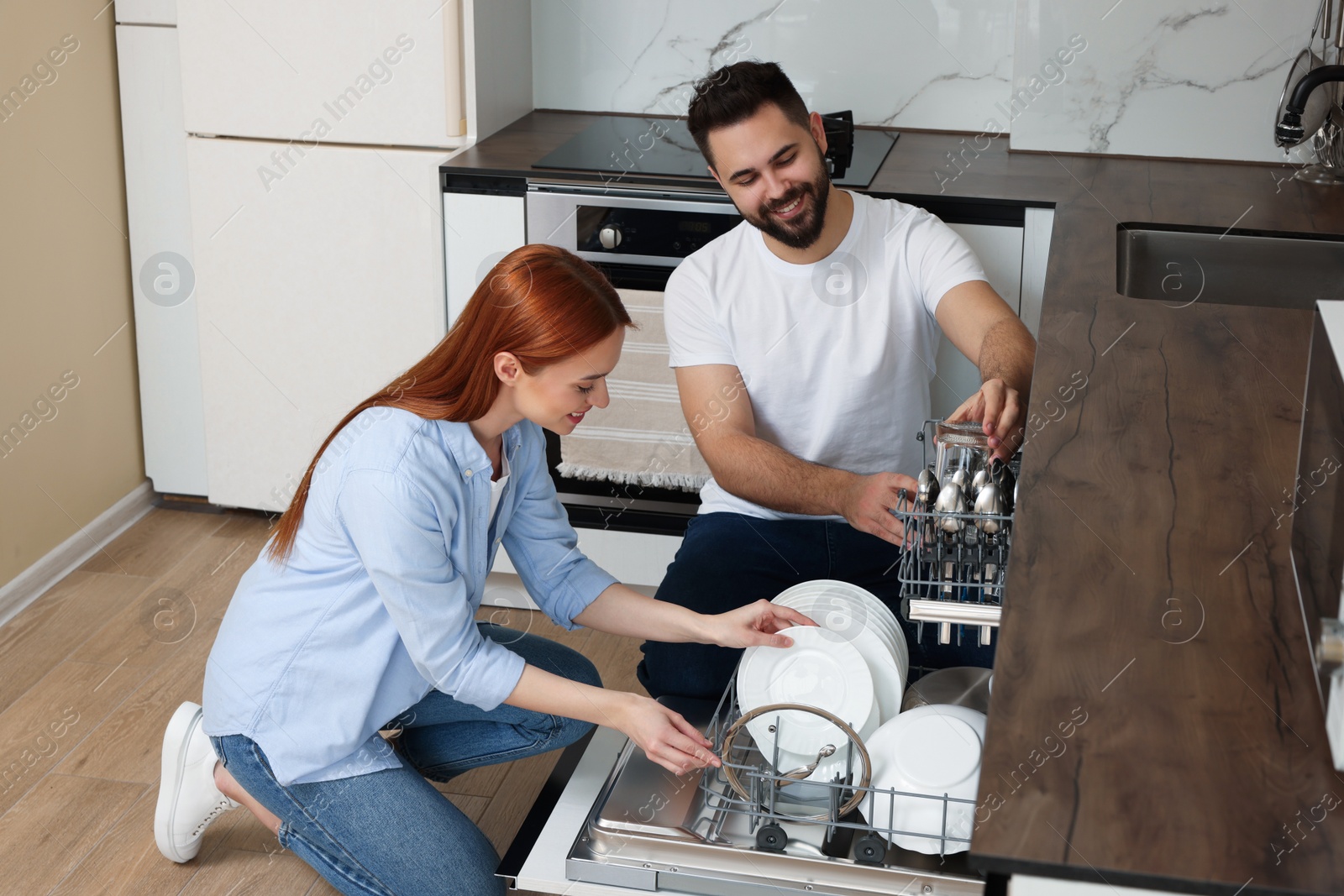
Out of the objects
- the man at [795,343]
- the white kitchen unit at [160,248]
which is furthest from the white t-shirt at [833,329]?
the white kitchen unit at [160,248]

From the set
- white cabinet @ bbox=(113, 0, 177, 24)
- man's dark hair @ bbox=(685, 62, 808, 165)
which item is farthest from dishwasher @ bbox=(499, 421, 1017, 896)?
white cabinet @ bbox=(113, 0, 177, 24)

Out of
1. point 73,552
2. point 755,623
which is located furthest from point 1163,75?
point 73,552

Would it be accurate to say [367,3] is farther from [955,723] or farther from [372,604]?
[955,723]

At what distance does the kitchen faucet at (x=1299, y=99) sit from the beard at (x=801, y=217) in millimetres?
865

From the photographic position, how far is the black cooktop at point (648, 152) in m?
2.52

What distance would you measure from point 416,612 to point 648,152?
145 cm

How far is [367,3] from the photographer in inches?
103

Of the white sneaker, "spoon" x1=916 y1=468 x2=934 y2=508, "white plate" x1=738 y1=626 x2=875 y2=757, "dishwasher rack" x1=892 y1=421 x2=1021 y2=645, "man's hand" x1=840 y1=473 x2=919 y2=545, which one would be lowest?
the white sneaker

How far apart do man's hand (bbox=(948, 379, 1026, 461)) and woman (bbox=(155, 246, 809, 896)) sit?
1.15 feet

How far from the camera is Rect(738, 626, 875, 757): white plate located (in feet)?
4.94

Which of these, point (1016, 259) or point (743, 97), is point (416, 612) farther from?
point (1016, 259)

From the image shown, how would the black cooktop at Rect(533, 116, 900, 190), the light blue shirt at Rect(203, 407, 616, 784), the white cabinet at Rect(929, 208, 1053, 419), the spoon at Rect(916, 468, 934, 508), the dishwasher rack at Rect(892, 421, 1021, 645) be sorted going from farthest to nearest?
the black cooktop at Rect(533, 116, 900, 190)
the white cabinet at Rect(929, 208, 1053, 419)
the light blue shirt at Rect(203, 407, 616, 784)
the spoon at Rect(916, 468, 934, 508)
the dishwasher rack at Rect(892, 421, 1021, 645)

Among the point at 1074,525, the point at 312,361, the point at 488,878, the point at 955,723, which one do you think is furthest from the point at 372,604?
the point at 312,361

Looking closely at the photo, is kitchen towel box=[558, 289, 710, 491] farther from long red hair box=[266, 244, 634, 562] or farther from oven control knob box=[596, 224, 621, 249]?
long red hair box=[266, 244, 634, 562]
